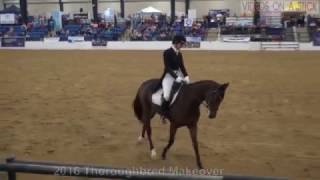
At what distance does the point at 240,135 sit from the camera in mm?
11055

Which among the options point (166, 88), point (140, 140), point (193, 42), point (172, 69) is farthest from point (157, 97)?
point (193, 42)

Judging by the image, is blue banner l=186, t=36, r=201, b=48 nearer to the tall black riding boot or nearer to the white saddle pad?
the white saddle pad

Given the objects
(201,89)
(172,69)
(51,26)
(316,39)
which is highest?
(51,26)

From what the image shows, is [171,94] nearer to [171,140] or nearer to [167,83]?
[167,83]

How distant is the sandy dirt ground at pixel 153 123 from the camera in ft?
30.1

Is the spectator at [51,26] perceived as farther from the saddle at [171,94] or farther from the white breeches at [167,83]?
the white breeches at [167,83]

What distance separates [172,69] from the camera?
9.04 metres

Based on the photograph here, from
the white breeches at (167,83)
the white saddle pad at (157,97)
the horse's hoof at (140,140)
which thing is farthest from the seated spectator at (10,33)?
the white breeches at (167,83)

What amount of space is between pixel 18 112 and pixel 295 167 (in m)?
8.22

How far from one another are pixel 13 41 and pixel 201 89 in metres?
35.9

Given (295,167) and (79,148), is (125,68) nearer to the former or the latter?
(79,148)

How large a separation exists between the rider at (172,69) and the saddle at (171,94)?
59 millimetres

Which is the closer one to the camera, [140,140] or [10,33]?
[140,140]

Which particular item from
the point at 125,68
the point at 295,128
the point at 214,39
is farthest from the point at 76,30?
the point at 295,128
